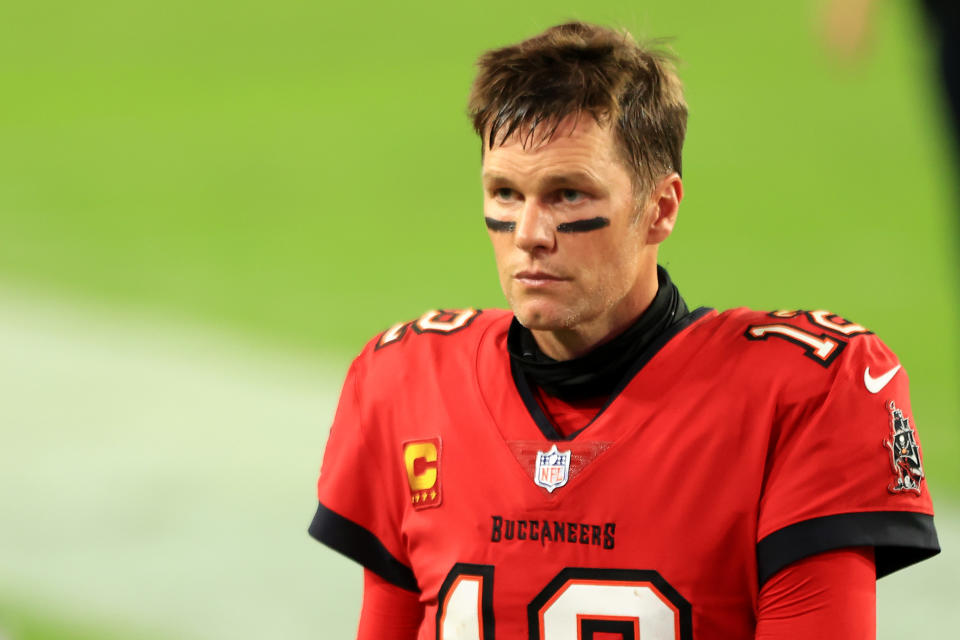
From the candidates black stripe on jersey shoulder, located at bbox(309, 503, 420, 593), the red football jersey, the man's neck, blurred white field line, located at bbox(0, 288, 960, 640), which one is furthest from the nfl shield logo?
blurred white field line, located at bbox(0, 288, 960, 640)

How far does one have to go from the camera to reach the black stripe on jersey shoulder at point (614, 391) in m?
1.44

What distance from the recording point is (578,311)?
141 cm

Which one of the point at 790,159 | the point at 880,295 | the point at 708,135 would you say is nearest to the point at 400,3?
the point at 708,135

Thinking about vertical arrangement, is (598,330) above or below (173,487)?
below

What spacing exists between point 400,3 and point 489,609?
157 inches

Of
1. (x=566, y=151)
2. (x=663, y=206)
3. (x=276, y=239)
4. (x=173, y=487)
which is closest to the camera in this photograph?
(x=566, y=151)

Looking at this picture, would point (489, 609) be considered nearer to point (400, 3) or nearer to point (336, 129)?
point (336, 129)

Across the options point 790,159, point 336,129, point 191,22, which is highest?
point 191,22

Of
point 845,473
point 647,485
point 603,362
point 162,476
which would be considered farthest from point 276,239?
point 845,473

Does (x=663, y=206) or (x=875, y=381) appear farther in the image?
(x=663, y=206)

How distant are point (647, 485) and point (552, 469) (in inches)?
4.3

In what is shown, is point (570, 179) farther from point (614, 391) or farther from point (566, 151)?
point (614, 391)

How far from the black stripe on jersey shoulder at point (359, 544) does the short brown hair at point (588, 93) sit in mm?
474

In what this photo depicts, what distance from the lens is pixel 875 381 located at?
4.42ft
